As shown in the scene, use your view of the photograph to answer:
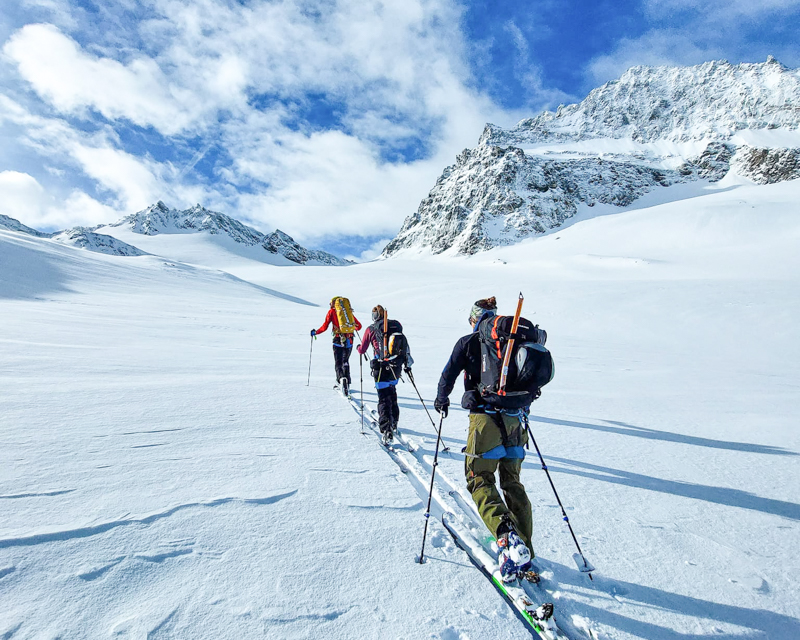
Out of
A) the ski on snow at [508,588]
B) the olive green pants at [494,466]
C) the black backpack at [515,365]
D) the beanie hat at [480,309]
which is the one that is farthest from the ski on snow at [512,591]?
the beanie hat at [480,309]

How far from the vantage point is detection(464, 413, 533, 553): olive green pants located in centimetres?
306

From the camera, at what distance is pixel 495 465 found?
10.5 ft

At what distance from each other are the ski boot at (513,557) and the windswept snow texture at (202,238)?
11651 cm

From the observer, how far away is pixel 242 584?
2.55 metres

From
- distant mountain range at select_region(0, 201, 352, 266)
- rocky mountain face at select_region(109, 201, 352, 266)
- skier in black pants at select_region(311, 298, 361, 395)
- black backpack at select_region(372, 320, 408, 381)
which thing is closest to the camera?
black backpack at select_region(372, 320, 408, 381)

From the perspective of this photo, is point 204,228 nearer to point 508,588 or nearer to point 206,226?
point 206,226

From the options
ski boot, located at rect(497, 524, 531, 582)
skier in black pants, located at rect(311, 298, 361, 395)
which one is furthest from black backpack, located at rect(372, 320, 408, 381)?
ski boot, located at rect(497, 524, 531, 582)

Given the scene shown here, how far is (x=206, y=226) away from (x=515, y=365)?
177m

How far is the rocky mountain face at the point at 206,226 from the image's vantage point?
14844 cm

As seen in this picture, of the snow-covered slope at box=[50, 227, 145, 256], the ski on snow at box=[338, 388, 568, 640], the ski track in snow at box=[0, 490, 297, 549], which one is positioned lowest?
the ski track in snow at box=[0, 490, 297, 549]

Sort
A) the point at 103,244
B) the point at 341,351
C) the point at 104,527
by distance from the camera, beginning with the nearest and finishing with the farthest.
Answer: the point at 104,527 → the point at 341,351 → the point at 103,244

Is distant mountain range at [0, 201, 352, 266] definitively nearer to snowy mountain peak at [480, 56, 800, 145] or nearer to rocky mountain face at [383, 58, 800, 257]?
rocky mountain face at [383, 58, 800, 257]

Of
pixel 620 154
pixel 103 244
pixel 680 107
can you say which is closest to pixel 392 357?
pixel 103 244

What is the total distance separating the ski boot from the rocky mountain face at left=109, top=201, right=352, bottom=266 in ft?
533
